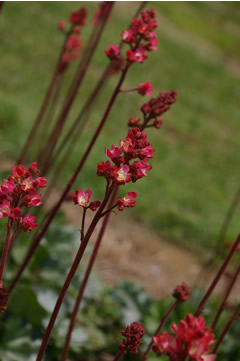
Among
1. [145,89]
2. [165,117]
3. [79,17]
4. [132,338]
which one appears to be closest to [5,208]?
[132,338]

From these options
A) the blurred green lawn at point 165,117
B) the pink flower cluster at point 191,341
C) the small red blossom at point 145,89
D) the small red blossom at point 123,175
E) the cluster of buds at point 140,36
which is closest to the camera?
the pink flower cluster at point 191,341

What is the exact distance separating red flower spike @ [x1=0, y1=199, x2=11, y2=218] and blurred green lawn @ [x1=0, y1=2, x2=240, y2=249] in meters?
3.57

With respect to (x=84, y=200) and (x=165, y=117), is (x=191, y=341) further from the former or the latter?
(x=165, y=117)

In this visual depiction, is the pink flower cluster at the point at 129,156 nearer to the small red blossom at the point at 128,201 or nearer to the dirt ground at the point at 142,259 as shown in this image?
the small red blossom at the point at 128,201

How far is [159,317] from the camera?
2795 millimetres

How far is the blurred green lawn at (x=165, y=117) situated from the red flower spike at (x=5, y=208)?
3.57 meters

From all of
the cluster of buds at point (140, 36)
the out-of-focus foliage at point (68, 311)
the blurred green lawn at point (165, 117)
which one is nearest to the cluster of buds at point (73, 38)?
the cluster of buds at point (140, 36)

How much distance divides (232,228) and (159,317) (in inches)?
104

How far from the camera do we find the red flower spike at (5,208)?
1.14 metres

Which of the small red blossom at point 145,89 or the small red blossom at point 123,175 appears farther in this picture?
the small red blossom at point 145,89

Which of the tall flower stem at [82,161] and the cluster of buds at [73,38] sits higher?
the cluster of buds at [73,38]

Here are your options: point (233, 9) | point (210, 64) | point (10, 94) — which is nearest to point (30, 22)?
point (10, 94)

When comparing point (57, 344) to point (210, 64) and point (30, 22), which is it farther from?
point (210, 64)

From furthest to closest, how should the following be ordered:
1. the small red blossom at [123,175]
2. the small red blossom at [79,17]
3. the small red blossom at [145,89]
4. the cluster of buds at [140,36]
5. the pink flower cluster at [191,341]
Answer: the small red blossom at [79,17], the small red blossom at [145,89], the cluster of buds at [140,36], the small red blossom at [123,175], the pink flower cluster at [191,341]
